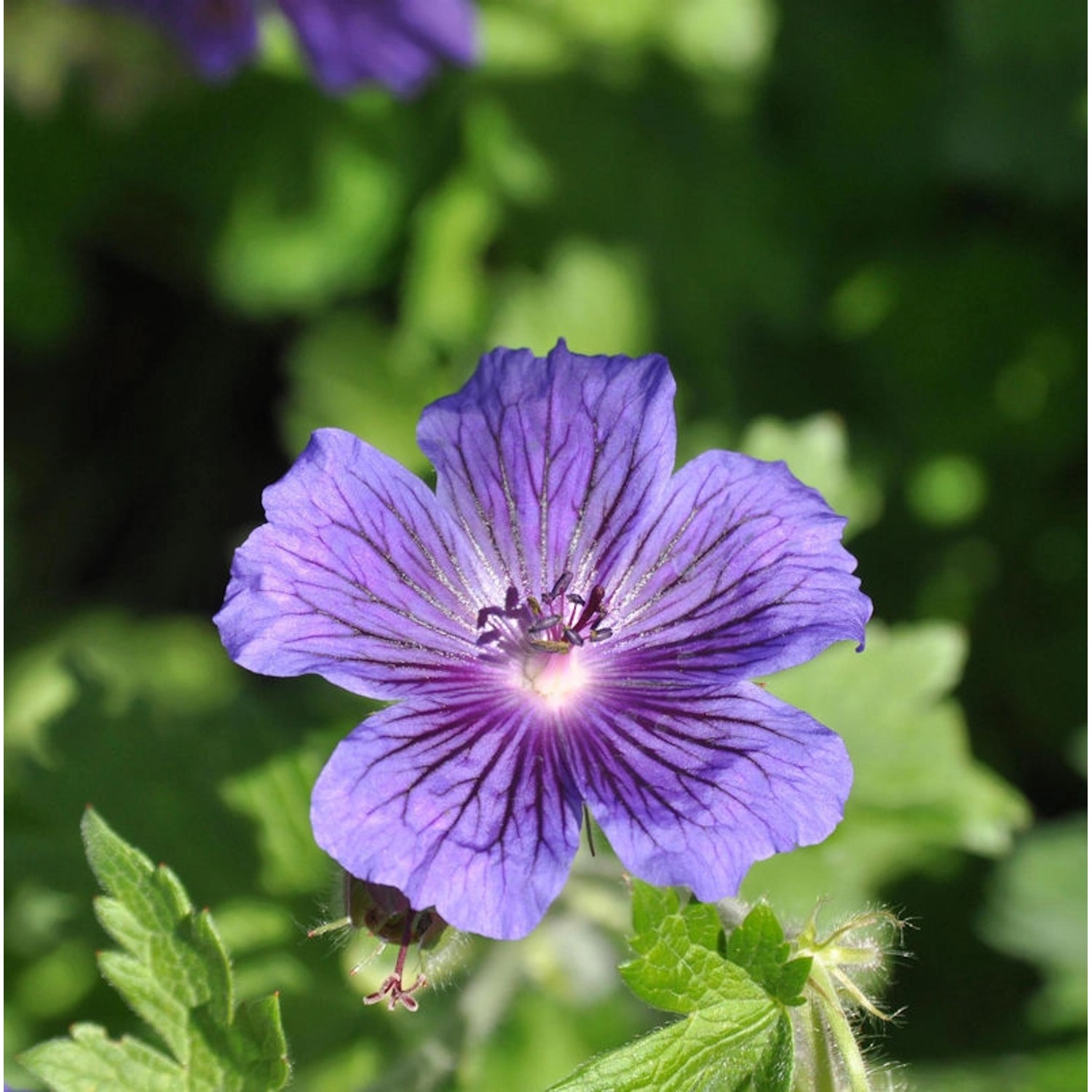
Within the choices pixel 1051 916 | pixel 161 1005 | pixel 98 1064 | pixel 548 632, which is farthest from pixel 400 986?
pixel 1051 916

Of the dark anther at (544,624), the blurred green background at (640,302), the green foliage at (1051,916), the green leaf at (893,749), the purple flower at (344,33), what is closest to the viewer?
the dark anther at (544,624)

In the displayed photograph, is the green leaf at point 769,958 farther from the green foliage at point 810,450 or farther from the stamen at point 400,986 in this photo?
the green foliage at point 810,450

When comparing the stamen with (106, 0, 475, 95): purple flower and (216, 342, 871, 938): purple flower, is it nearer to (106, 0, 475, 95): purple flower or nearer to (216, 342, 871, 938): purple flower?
(216, 342, 871, 938): purple flower

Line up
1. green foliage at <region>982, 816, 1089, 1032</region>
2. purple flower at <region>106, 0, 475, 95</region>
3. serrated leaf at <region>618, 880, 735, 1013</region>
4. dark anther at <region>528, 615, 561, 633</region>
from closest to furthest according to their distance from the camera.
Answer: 1. serrated leaf at <region>618, 880, 735, 1013</region>
2. dark anther at <region>528, 615, 561, 633</region>
3. purple flower at <region>106, 0, 475, 95</region>
4. green foliage at <region>982, 816, 1089, 1032</region>

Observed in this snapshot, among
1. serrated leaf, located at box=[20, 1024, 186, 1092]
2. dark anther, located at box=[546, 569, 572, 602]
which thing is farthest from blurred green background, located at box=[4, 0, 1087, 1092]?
serrated leaf, located at box=[20, 1024, 186, 1092]

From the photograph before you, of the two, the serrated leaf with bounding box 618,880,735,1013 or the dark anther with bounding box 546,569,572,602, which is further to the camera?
the dark anther with bounding box 546,569,572,602

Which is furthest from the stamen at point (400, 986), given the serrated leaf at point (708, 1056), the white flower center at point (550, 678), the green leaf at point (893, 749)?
the green leaf at point (893, 749)
